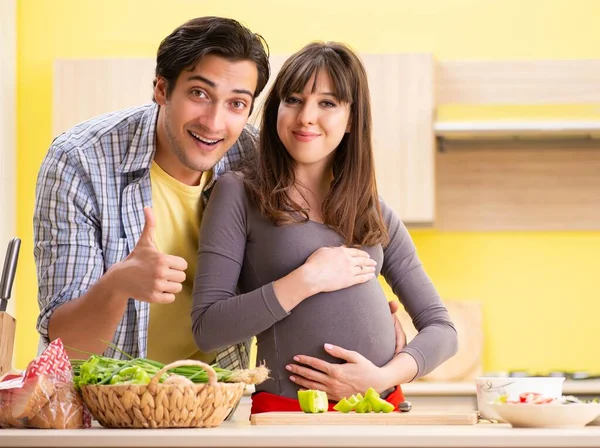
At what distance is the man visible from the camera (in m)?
1.95

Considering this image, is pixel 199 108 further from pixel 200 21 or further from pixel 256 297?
pixel 256 297

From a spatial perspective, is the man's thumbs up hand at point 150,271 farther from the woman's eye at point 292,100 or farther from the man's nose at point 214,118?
the woman's eye at point 292,100

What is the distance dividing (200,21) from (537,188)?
7.21 feet

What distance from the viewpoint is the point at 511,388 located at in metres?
1.46

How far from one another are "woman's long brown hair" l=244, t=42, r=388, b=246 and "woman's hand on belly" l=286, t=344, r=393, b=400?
0.87 feet

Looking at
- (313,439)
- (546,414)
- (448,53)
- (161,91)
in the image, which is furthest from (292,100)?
(448,53)

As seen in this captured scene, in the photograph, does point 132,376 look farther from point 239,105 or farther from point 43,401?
point 239,105

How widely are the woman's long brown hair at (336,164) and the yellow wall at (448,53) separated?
1.86m

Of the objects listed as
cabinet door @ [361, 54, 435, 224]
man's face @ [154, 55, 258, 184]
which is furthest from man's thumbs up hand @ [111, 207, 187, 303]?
cabinet door @ [361, 54, 435, 224]

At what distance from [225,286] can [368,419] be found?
20.5 inches

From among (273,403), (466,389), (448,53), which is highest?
(448,53)

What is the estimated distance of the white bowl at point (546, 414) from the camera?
1.32 meters

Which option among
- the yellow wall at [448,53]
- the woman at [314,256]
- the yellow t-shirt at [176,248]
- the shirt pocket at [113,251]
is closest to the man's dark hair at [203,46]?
the woman at [314,256]

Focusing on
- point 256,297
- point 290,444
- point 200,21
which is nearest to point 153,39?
point 200,21
